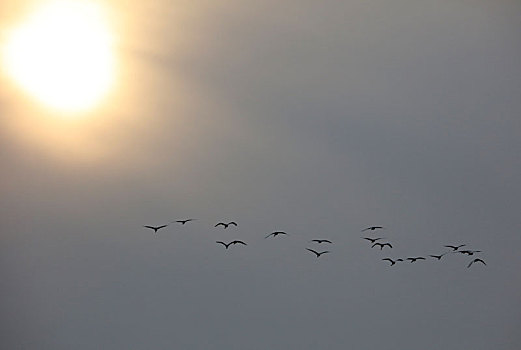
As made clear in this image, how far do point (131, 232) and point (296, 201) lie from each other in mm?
577

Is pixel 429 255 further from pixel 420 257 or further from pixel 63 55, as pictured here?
pixel 63 55

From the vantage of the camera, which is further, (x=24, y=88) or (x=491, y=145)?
(x=491, y=145)

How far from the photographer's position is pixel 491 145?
259 centimetres

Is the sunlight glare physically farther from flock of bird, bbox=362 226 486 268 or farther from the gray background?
flock of bird, bbox=362 226 486 268

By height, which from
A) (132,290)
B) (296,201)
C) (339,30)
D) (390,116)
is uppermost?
(339,30)

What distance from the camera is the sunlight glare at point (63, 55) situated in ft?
7.89

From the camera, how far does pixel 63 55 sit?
95.6 inches

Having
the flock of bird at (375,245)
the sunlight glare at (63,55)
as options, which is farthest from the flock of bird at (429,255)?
the sunlight glare at (63,55)

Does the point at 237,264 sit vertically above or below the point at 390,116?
below

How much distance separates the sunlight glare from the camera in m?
2.40

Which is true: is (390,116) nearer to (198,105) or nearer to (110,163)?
(198,105)

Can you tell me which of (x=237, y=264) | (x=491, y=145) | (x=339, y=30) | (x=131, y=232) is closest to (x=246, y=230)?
(x=237, y=264)

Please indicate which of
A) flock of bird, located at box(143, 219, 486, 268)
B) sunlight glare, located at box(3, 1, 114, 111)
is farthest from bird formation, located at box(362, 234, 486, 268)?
sunlight glare, located at box(3, 1, 114, 111)

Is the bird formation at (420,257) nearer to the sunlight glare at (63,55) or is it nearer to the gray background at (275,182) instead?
the gray background at (275,182)
